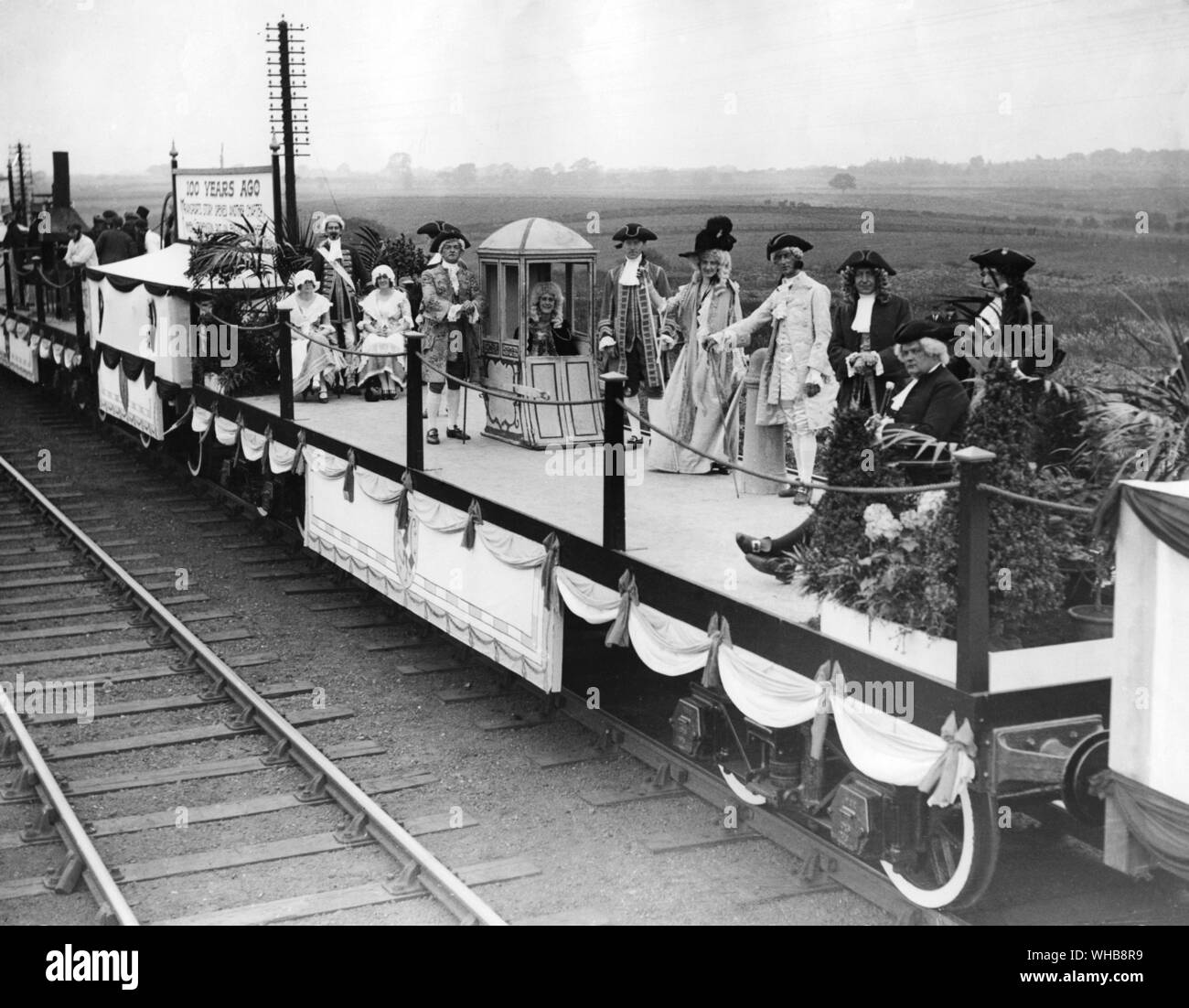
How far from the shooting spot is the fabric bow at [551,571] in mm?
8562

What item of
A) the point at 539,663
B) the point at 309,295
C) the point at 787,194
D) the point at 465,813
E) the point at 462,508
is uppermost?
the point at 787,194

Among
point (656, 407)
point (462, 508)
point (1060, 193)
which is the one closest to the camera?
point (462, 508)

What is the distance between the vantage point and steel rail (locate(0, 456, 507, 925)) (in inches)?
267

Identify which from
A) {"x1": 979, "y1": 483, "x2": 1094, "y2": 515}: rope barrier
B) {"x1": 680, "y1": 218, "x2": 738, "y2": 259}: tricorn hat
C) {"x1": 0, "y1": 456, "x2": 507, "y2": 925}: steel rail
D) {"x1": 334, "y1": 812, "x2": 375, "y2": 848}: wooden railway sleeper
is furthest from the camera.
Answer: {"x1": 680, "y1": 218, "x2": 738, "y2": 259}: tricorn hat

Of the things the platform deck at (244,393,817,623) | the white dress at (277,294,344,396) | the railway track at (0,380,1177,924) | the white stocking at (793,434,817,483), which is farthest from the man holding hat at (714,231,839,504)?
the white dress at (277,294,344,396)

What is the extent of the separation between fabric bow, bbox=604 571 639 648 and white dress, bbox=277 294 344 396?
6562 millimetres

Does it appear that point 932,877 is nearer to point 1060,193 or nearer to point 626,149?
point 1060,193

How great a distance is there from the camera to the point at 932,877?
632 cm

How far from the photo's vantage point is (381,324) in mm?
13797

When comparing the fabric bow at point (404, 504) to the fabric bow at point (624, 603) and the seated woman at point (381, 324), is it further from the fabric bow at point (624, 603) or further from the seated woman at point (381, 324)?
the seated woman at point (381, 324)

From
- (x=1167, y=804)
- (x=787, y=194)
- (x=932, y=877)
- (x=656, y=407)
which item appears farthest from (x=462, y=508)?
(x=787, y=194)

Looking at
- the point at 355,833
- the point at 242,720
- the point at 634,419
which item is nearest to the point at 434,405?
the point at 634,419

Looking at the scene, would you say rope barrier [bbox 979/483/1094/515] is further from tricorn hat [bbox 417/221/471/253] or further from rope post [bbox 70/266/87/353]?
rope post [bbox 70/266/87/353]

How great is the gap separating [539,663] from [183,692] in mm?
2743
